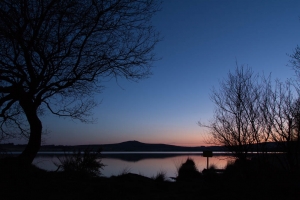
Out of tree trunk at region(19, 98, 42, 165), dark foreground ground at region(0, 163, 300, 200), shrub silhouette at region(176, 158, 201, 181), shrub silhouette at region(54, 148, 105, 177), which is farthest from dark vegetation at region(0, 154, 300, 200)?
shrub silhouette at region(176, 158, 201, 181)

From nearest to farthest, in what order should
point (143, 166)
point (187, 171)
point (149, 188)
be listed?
point (149, 188)
point (187, 171)
point (143, 166)

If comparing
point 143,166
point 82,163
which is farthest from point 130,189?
point 143,166

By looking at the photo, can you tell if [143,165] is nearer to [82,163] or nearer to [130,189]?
[82,163]

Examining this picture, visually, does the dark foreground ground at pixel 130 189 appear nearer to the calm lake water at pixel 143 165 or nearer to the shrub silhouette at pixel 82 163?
the shrub silhouette at pixel 82 163

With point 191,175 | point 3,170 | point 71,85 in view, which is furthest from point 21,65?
point 191,175

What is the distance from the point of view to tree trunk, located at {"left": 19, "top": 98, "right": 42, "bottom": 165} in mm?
10078

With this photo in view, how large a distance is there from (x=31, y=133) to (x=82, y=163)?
2.58 m

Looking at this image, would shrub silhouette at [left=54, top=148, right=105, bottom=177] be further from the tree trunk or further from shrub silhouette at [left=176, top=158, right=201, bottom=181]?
shrub silhouette at [left=176, top=158, right=201, bottom=181]

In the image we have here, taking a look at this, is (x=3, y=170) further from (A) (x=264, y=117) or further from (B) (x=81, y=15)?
(A) (x=264, y=117)

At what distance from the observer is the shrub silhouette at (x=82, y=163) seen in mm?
11711

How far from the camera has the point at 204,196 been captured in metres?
8.21

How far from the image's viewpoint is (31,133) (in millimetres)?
10281

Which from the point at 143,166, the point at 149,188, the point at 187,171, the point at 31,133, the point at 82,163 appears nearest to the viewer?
the point at 149,188

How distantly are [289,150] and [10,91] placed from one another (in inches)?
302
